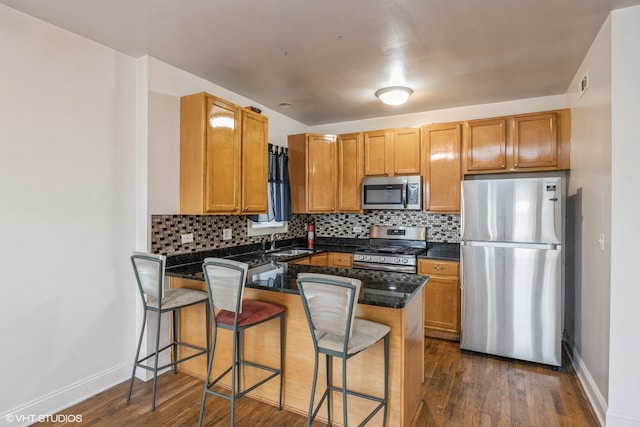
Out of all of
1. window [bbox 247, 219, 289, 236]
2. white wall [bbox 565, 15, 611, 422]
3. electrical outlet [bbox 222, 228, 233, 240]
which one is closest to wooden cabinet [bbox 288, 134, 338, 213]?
window [bbox 247, 219, 289, 236]

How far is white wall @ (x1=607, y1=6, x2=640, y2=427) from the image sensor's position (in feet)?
6.80

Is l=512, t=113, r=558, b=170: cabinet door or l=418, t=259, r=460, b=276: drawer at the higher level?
l=512, t=113, r=558, b=170: cabinet door

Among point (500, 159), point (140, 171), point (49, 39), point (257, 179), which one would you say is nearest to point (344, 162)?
point (257, 179)

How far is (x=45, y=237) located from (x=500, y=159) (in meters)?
4.13

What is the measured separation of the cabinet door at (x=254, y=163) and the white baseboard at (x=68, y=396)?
5.29 feet

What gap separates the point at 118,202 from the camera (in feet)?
8.95

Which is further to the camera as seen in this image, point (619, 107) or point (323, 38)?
point (323, 38)

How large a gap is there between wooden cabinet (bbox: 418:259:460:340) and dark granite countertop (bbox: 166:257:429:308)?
4.33 ft

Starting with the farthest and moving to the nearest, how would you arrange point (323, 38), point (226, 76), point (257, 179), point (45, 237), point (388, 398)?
point (257, 179) → point (226, 76) → point (323, 38) → point (45, 237) → point (388, 398)

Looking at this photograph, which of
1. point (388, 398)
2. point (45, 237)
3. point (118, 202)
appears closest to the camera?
point (388, 398)

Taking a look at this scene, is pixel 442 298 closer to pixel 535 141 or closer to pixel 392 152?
pixel 392 152

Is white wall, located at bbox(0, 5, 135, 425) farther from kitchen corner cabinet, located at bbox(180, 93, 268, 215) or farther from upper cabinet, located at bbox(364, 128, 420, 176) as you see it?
upper cabinet, located at bbox(364, 128, 420, 176)

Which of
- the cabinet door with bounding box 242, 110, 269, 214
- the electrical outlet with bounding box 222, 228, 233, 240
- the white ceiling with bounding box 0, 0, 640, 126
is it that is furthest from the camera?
the electrical outlet with bounding box 222, 228, 233, 240

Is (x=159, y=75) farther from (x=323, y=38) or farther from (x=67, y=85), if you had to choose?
(x=323, y=38)
